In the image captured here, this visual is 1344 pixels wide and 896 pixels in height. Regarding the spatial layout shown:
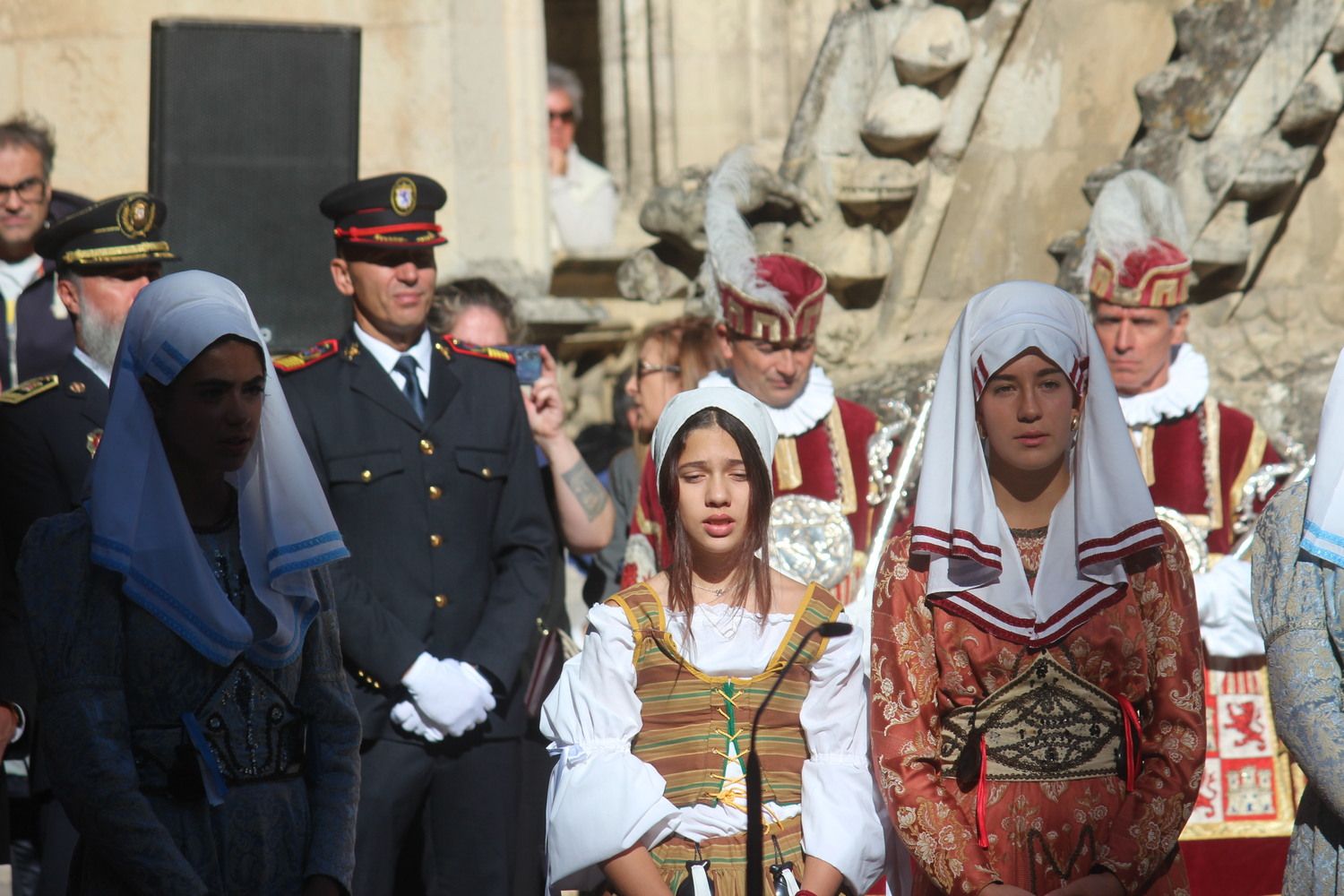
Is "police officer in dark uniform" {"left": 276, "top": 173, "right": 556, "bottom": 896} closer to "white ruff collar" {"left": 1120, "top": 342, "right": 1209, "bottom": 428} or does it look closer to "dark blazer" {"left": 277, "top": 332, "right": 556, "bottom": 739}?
"dark blazer" {"left": 277, "top": 332, "right": 556, "bottom": 739}

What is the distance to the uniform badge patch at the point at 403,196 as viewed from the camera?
5.71 meters

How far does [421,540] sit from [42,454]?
100 cm

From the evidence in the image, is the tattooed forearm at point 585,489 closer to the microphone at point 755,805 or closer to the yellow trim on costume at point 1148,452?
the yellow trim on costume at point 1148,452

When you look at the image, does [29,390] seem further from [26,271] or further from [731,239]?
[731,239]

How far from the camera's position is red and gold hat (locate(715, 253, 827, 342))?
632 cm

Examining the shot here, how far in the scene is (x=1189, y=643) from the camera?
420 centimetres

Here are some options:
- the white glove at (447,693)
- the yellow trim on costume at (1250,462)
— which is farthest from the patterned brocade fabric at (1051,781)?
the yellow trim on costume at (1250,462)

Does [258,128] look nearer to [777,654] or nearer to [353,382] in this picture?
[353,382]

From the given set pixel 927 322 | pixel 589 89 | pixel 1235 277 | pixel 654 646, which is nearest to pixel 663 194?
pixel 927 322

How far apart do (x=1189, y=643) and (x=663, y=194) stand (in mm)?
5589

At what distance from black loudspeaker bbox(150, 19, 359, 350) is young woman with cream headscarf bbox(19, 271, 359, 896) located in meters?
2.45

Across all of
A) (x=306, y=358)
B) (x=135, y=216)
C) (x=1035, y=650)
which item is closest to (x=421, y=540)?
(x=306, y=358)

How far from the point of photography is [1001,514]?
4.26 meters

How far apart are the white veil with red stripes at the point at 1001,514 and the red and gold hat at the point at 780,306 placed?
6.72 ft
